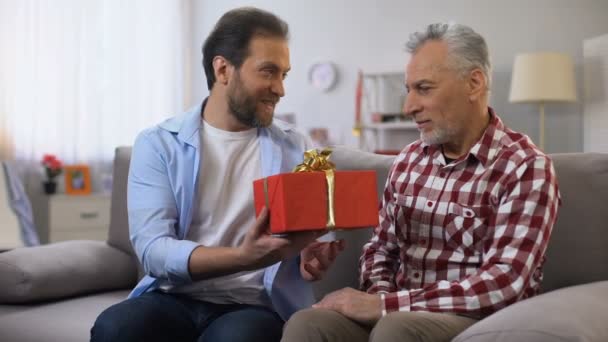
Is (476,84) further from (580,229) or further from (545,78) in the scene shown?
(545,78)

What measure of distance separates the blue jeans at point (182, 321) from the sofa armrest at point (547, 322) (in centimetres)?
44

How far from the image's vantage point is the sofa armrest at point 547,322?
122 centimetres

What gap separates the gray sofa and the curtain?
2553 mm

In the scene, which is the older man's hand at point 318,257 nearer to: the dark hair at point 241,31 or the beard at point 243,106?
the beard at point 243,106

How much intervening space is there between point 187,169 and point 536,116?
12.2 feet

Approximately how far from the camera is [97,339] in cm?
155

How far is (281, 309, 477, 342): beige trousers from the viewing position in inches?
53.2

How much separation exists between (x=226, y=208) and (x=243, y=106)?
24cm

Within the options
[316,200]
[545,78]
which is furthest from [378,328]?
[545,78]

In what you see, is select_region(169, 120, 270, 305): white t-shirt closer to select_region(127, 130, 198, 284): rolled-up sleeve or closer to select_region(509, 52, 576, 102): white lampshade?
select_region(127, 130, 198, 284): rolled-up sleeve

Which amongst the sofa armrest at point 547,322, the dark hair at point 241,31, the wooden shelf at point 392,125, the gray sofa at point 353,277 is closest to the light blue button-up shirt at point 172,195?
the dark hair at point 241,31

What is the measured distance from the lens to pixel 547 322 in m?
1.24

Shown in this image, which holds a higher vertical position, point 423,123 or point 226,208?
point 423,123

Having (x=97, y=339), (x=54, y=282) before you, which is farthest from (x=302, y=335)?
(x=54, y=282)
